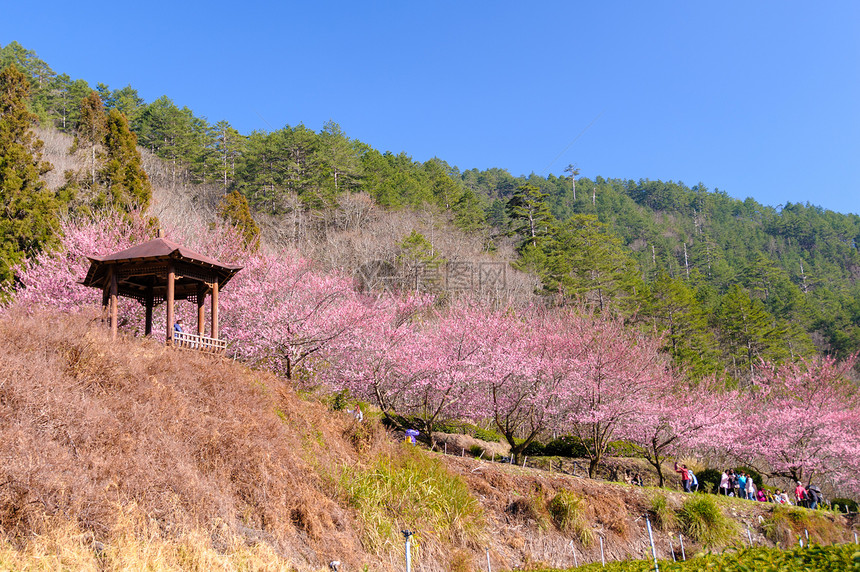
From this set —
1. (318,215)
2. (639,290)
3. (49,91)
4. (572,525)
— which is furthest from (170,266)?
(49,91)

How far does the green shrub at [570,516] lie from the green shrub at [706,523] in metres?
3.09

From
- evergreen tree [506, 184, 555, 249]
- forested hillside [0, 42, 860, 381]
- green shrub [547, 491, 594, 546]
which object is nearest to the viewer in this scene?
green shrub [547, 491, 594, 546]

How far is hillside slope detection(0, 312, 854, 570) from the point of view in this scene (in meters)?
6.60

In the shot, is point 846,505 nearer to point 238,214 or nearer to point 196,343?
point 196,343

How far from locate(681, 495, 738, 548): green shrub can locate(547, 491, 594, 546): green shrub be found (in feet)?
10.1

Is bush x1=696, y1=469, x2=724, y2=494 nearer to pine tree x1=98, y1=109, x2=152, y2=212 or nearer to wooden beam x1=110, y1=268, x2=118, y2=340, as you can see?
wooden beam x1=110, y1=268, x2=118, y2=340

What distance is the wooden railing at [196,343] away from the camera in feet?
39.6

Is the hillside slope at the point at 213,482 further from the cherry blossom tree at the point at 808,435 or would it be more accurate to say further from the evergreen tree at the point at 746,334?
the evergreen tree at the point at 746,334

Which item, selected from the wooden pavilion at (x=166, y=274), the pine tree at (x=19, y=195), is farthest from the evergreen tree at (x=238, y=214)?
the wooden pavilion at (x=166, y=274)

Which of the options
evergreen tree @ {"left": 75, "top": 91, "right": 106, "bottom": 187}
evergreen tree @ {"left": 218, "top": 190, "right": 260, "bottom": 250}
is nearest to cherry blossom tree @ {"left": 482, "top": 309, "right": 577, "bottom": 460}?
evergreen tree @ {"left": 218, "top": 190, "right": 260, "bottom": 250}

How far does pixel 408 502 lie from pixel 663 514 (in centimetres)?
711

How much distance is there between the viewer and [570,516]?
12422 mm

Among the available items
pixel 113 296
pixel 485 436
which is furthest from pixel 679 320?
pixel 113 296

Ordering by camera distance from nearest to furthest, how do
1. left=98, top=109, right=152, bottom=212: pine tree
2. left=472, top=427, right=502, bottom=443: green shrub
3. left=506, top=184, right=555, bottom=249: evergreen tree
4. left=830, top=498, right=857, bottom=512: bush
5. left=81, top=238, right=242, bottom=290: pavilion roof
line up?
1. left=81, top=238, right=242, bottom=290: pavilion roof
2. left=472, top=427, right=502, bottom=443: green shrub
3. left=830, top=498, right=857, bottom=512: bush
4. left=98, top=109, right=152, bottom=212: pine tree
5. left=506, top=184, right=555, bottom=249: evergreen tree
